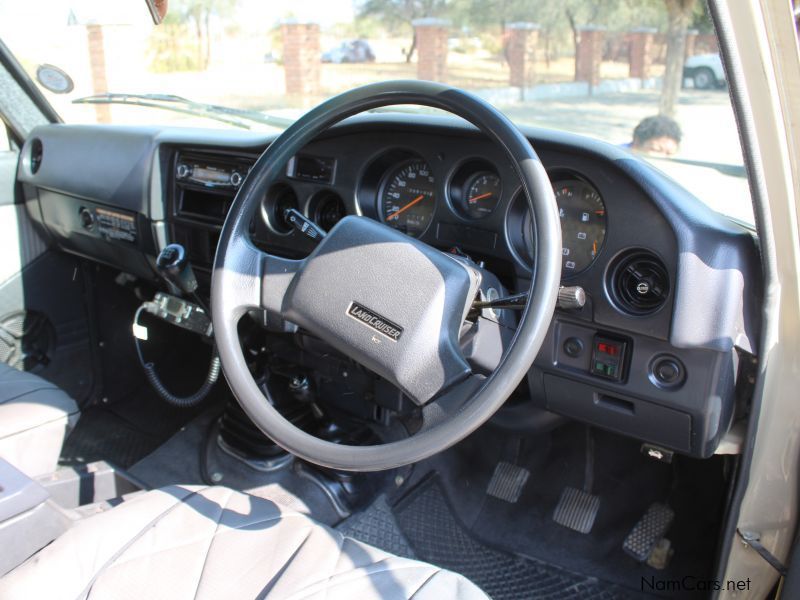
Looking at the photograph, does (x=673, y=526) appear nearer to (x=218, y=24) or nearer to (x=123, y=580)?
(x=123, y=580)

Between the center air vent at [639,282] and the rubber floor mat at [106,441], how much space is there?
194cm

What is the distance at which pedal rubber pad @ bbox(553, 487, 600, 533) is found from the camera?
2.43 metres

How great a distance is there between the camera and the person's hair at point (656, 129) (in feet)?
6.81

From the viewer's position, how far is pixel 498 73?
391cm

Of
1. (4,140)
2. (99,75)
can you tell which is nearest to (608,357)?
(99,75)

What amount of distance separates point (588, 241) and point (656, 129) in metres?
0.66

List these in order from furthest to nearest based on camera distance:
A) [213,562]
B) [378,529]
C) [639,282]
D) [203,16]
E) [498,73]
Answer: [203,16] → [498,73] → [378,529] → [639,282] → [213,562]

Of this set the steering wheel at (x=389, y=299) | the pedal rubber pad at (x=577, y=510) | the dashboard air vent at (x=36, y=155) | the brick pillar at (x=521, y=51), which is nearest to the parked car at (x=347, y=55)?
the brick pillar at (x=521, y=51)

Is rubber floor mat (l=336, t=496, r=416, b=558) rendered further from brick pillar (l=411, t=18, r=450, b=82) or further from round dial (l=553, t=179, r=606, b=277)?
brick pillar (l=411, t=18, r=450, b=82)

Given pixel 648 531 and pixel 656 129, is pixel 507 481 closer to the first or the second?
pixel 648 531

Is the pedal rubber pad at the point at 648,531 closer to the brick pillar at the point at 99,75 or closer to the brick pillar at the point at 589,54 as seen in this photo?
the brick pillar at the point at 589,54

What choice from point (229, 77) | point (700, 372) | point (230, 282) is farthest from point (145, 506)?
point (229, 77)

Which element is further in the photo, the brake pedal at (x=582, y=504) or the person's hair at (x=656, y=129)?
the brake pedal at (x=582, y=504)

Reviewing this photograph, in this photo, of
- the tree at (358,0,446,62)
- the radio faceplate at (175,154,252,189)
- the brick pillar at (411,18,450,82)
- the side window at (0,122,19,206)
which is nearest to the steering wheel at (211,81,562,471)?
the radio faceplate at (175,154,252,189)
